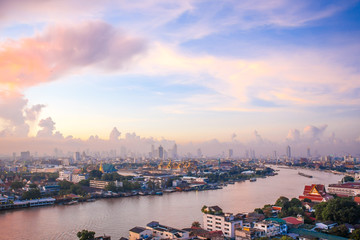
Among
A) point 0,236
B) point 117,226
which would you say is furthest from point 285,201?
point 0,236

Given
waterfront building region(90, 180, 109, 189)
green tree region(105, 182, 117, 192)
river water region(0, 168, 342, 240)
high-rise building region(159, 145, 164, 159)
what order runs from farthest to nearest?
high-rise building region(159, 145, 164, 159)
waterfront building region(90, 180, 109, 189)
green tree region(105, 182, 117, 192)
river water region(0, 168, 342, 240)

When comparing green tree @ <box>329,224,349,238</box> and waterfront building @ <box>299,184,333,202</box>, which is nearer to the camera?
green tree @ <box>329,224,349,238</box>

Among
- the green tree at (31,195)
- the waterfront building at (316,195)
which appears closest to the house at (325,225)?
the waterfront building at (316,195)

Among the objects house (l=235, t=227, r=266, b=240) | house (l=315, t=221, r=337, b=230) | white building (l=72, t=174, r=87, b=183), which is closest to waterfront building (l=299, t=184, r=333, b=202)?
house (l=315, t=221, r=337, b=230)

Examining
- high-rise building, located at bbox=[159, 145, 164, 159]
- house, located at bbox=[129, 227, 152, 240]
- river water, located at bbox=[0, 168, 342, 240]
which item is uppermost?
high-rise building, located at bbox=[159, 145, 164, 159]

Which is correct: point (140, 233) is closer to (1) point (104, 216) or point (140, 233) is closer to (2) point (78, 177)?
(1) point (104, 216)

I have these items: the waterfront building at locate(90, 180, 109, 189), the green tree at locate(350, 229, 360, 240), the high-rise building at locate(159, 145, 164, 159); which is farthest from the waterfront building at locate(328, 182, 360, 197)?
the high-rise building at locate(159, 145, 164, 159)

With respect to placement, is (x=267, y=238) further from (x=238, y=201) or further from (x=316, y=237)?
(x=238, y=201)

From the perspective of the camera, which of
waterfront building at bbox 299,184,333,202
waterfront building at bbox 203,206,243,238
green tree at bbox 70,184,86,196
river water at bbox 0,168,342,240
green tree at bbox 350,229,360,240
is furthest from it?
green tree at bbox 70,184,86,196

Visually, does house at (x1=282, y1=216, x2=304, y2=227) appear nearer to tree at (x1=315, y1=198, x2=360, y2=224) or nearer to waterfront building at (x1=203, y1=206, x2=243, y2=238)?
tree at (x1=315, y1=198, x2=360, y2=224)

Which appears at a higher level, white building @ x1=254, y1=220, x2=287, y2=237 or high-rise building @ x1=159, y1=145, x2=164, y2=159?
high-rise building @ x1=159, y1=145, x2=164, y2=159

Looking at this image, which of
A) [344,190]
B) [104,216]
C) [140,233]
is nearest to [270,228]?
[140,233]
